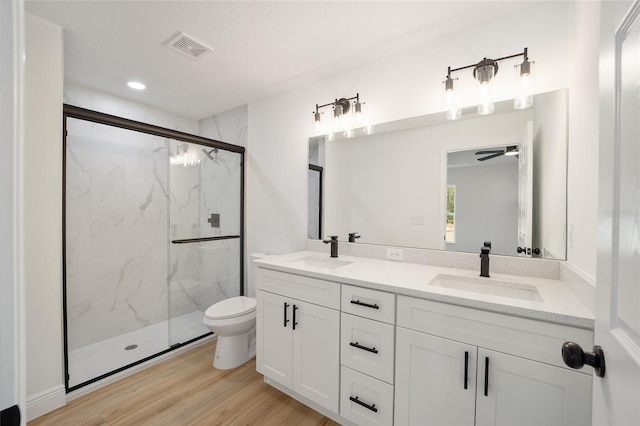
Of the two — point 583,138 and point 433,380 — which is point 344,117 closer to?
point 583,138

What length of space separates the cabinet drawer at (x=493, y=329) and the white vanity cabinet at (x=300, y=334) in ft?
1.49

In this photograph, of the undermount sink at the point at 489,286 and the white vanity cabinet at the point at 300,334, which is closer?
the undermount sink at the point at 489,286

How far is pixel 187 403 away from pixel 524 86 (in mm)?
2869

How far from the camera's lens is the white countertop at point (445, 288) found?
1042 mm

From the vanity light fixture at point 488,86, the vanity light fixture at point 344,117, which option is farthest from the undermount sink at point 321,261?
the vanity light fixture at point 488,86

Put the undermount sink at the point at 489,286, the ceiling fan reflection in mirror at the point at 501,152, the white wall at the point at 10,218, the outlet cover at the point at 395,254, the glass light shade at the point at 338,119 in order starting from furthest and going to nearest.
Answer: the glass light shade at the point at 338,119, the outlet cover at the point at 395,254, the ceiling fan reflection in mirror at the point at 501,152, the undermount sink at the point at 489,286, the white wall at the point at 10,218

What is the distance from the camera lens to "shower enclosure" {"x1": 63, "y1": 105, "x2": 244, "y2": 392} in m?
2.46

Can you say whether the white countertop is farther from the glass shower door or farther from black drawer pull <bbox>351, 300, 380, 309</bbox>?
the glass shower door

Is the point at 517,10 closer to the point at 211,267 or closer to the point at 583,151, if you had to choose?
the point at 583,151

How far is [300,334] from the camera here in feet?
5.68

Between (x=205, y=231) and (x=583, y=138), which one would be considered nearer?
(x=583, y=138)

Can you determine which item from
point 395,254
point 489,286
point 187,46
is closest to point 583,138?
point 489,286

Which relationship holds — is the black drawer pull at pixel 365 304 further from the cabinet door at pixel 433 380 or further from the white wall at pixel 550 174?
the white wall at pixel 550 174

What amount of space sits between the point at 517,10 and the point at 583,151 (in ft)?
3.16
